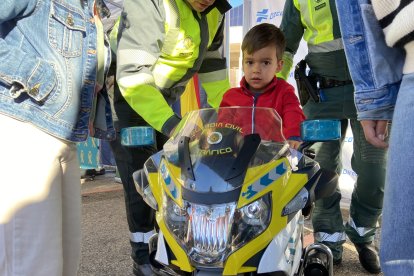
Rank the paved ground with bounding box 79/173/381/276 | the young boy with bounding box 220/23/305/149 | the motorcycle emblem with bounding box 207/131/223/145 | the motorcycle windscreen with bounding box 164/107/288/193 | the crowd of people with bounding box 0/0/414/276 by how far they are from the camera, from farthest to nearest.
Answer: the paved ground with bounding box 79/173/381/276 → the young boy with bounding box 220/23/305/149 → the motorcycle emblem with bounding box 207/131/223/145 → the motorcycle windscreen with bounding box 164/107/288/193 → the crowd of people with bounding box 0/0/414/276

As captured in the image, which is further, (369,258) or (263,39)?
(369,258)

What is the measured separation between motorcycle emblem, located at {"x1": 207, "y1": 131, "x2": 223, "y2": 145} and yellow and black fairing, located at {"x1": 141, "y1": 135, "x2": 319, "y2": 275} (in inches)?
3.5

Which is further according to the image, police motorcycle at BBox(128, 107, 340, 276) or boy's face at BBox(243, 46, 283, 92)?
boy's face at BBox(243, 46, 283, 92)

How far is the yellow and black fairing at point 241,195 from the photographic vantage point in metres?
1.41

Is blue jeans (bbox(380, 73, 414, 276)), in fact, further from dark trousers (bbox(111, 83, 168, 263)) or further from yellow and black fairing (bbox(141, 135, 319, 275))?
dark trousers (bbox(111, 83, 168, 263))

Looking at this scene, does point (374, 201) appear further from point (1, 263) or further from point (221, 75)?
point (1, 263)

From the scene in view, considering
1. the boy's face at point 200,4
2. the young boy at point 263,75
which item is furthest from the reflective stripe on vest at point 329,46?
the boy's face at point 200,4

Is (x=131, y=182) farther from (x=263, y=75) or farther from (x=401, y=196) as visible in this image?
(x=401, y=196)

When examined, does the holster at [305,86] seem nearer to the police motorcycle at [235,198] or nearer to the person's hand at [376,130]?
the police motorcycle at [235,198]

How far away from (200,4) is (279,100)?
730mm

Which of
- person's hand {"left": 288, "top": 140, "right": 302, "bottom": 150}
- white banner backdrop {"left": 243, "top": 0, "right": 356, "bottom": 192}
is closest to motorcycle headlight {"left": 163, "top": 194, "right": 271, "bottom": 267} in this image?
person's hand {"left": 288, "top": 140, "right": 302, "bottom": 150}

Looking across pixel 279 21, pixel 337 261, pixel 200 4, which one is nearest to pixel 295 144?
pixel 200 4

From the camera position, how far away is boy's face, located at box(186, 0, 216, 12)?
2456mm

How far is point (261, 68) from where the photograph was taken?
2.47 m
